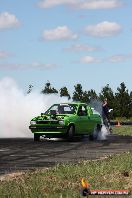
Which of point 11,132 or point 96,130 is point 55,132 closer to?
point 96,130

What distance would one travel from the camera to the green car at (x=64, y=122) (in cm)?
2561

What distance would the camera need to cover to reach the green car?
84.0 feet

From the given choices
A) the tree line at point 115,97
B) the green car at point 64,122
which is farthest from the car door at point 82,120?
the tree line at point 115,97

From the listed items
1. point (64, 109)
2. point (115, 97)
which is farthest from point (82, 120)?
point (115, 97)

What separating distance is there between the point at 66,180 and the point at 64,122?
13723 millimetres

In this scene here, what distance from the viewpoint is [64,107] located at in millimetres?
27391

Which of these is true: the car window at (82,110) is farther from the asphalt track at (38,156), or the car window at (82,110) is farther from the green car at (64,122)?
the asphalt track at (38,156)

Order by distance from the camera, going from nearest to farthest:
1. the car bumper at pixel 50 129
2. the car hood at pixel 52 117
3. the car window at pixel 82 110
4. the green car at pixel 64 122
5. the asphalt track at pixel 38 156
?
the asphalt track at pixel 38 156 → the car bumper at pixel 50 129 → the green car at pixel 64 122 → the car hood at pixel 52 117 → the car window at pixel 82 110

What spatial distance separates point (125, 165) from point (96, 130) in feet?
48.6

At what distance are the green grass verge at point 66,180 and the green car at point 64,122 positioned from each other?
36.9 ft

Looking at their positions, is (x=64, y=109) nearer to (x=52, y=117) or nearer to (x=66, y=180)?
(x=52, y=117)

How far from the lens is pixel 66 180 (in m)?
11.7

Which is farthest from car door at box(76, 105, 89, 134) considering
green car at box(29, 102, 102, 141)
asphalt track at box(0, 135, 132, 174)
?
asphalt track at box(0, 135, 132, 174)

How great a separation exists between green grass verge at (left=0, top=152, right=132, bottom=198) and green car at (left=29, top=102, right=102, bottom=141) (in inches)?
443
